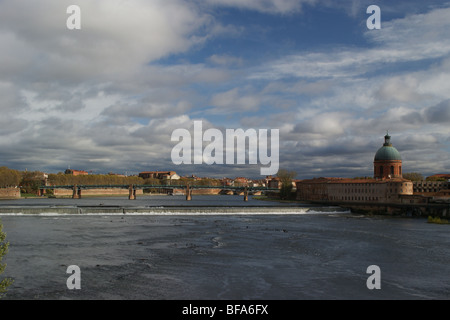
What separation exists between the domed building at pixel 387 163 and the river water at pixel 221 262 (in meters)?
57.5

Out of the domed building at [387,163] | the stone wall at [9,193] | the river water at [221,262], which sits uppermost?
the domed building at [387,163]

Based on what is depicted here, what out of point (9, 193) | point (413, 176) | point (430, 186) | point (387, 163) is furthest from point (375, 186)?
point (9, 193)

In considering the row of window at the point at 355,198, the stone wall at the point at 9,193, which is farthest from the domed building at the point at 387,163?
the stone wall at the point at 9,193

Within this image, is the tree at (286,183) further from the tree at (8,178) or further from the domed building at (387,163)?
the tree at (8,178)

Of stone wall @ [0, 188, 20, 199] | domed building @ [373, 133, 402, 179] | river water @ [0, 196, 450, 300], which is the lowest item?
river water @ [0, 196, 450, 300]

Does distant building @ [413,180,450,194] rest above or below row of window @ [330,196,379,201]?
above

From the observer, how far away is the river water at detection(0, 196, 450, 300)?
69.8 ft

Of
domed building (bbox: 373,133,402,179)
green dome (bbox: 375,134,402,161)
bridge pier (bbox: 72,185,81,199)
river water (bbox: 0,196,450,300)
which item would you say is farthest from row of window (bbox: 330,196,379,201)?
bridge pier (bbox: 72,185,81,199)

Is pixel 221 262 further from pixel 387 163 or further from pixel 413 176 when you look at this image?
pixel 413 176

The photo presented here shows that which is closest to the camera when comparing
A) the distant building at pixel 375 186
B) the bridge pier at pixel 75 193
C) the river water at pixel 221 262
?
the river water at pixel 221 262

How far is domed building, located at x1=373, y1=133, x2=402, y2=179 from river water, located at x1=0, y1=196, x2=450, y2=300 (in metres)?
57.5

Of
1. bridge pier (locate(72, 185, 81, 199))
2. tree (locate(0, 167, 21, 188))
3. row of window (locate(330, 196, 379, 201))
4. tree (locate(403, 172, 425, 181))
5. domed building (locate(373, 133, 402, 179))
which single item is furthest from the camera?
bridge pier (locate(72, 185, 81, 199))

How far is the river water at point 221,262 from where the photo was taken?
21.3 meters

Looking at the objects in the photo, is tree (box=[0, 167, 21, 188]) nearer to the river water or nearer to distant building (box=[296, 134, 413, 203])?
distant building (box=[296, 134, 413, 203])
